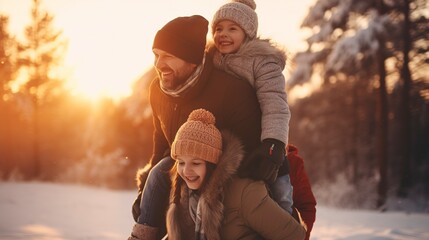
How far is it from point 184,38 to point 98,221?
22.3ft

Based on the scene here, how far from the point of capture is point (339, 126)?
73.6 ft

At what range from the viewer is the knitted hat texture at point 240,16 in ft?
11.5

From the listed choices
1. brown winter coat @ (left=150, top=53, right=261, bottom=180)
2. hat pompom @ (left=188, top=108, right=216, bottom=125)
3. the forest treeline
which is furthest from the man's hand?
the forest treeline

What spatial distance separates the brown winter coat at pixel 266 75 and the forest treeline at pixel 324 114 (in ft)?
33.2

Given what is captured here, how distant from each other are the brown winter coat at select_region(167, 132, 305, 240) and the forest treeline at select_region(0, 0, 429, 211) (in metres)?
10.7

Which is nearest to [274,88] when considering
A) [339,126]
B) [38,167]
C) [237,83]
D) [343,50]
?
[237,83]

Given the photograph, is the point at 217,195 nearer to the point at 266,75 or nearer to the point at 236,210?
the point at 236,210

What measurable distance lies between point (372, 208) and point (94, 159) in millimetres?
12188

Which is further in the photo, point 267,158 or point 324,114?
point 324,114

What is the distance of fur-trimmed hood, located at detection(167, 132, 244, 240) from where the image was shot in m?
2.91

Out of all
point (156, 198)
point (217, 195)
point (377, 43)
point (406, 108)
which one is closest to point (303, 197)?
point (217, 195)

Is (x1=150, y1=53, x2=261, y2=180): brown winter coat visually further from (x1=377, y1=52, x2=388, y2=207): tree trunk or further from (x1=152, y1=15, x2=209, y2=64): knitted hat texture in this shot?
(x1=377, y1=52, x2=388, y2=207): tree trunk

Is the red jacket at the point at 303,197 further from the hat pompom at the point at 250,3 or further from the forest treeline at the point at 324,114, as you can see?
the forest treeline at the point at 324,114

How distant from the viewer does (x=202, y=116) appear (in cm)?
306
